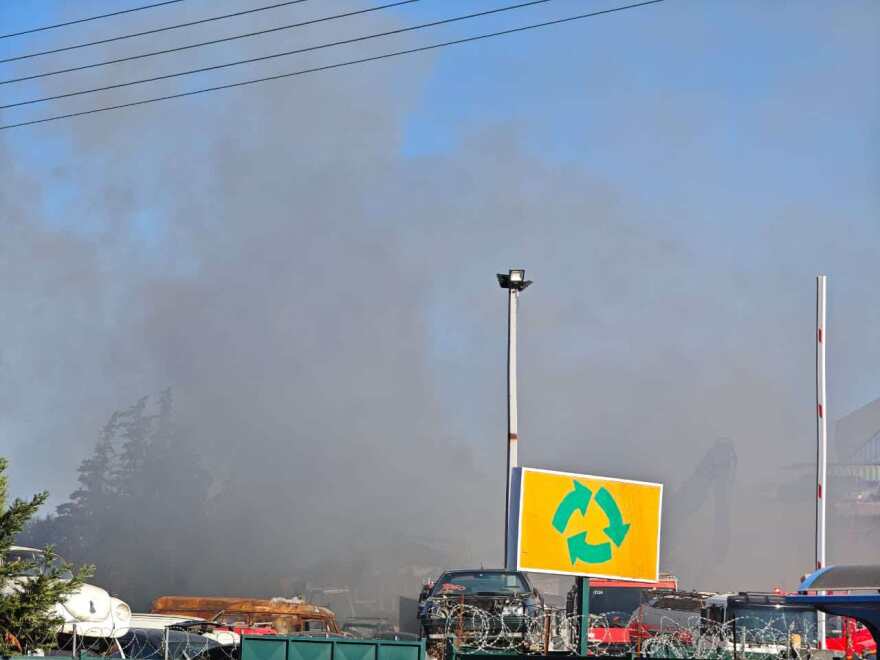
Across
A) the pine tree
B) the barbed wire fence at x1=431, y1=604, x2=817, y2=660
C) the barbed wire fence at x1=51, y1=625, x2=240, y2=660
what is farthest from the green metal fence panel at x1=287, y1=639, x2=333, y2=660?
the pine tree

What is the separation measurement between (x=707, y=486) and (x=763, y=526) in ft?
9.76

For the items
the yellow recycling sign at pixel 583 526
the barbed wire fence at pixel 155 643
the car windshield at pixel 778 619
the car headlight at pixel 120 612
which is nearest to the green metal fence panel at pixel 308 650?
the barbed wire fence at pixel 155 643

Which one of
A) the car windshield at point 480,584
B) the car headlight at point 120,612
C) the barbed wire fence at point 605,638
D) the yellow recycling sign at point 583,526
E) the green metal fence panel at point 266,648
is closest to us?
the green metal fence panel at point 266,648

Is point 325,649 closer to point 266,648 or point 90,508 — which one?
point 266,648

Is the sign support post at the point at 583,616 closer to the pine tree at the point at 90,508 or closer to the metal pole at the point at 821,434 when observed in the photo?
the metal pole at the point at 821,434

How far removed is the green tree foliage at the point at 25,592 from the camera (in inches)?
594

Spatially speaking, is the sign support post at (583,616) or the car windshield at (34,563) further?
the car windshield at (34,563)

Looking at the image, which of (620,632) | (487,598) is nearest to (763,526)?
→ (620,632)

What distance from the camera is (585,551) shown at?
16.6 meters

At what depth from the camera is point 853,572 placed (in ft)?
39.0

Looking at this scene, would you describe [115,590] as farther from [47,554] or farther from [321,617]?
[47,554]

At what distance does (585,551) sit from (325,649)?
13.5ft

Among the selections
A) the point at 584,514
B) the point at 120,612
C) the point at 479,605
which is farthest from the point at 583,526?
the point at 120,612

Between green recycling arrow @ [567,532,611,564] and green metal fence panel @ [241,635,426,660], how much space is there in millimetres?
2761
